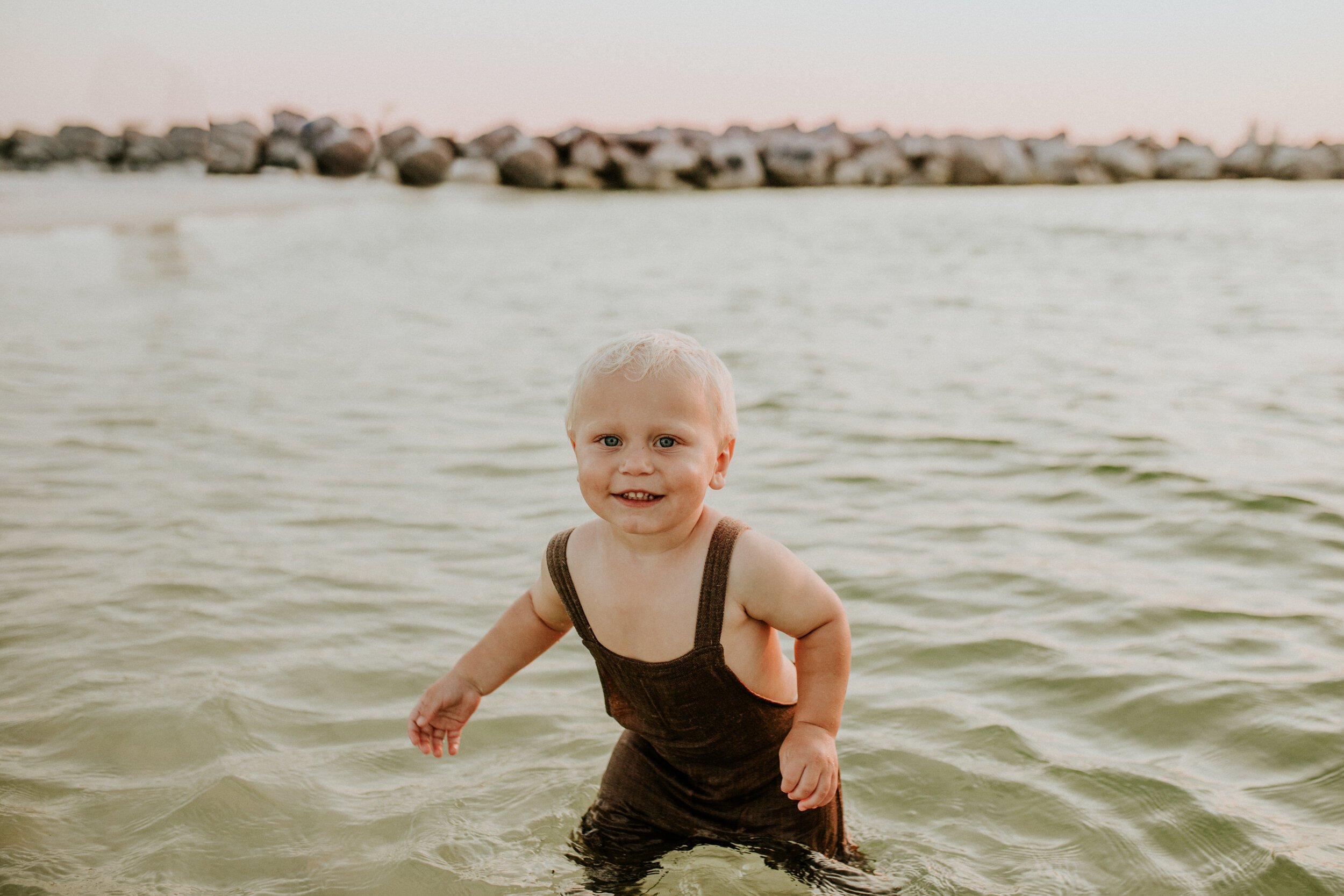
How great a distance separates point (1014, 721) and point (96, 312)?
9732 mm

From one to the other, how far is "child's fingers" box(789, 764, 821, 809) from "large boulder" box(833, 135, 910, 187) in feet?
115

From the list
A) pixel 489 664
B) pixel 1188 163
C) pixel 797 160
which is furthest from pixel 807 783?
pixel 1188 163

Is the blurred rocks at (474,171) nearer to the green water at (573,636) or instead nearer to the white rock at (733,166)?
the white rock at (733,166)

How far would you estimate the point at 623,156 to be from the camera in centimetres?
3281

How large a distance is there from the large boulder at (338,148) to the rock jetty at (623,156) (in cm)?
3

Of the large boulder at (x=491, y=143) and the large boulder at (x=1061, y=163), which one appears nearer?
the large boulder at (x=491, y=143)

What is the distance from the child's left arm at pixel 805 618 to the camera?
87.6 inches

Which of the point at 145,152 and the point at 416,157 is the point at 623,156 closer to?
the point at 416,157

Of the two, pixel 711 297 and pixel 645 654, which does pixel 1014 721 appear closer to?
pixel 645 654

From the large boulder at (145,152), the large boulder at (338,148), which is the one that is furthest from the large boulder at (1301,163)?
the large boulder at (145,152)

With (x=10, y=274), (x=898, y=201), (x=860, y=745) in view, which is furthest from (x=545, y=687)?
(x=898, y=201)

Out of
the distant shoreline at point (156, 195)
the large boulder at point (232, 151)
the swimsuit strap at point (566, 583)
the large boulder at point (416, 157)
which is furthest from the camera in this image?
the large boulder at point (416, 157)

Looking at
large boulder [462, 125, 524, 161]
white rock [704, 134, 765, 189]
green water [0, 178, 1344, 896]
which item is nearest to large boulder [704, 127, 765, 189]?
white rock [704, 134, 765, 189]

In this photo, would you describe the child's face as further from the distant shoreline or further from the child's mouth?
the distant shoreline
